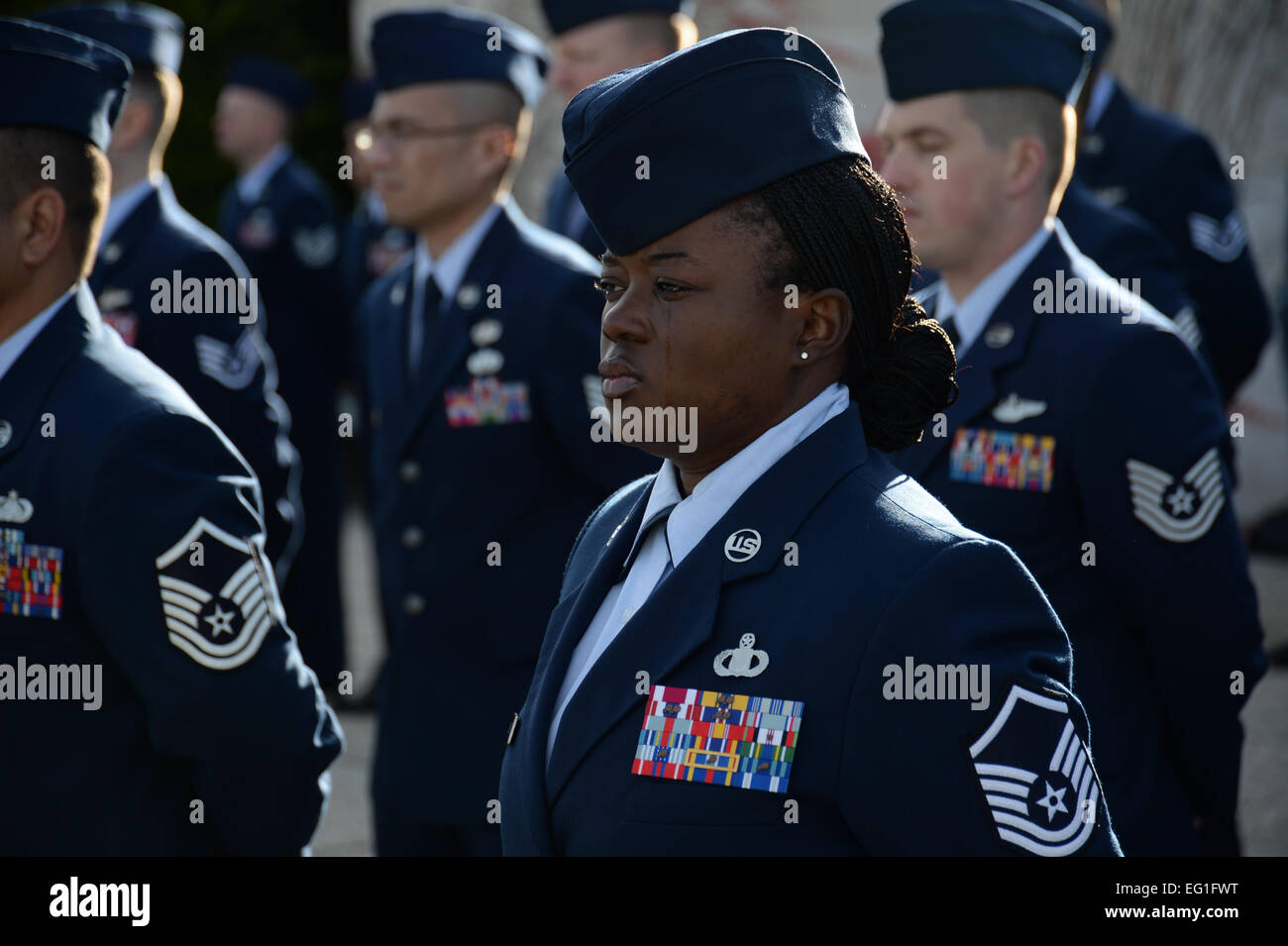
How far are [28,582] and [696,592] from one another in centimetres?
109

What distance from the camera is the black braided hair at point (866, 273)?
185cm

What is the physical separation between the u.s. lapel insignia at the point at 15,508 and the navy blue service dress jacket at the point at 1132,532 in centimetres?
158

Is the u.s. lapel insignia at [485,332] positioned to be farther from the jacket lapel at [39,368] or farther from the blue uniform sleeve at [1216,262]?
the blue uniform sleeve at [1216,262]

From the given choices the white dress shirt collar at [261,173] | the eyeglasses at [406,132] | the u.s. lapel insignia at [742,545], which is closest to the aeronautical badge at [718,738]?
the u.s. lapel insignia at [742,545]

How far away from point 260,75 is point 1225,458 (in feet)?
23.0

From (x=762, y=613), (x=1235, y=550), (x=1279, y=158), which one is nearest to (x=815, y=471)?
(x=762, y=613)

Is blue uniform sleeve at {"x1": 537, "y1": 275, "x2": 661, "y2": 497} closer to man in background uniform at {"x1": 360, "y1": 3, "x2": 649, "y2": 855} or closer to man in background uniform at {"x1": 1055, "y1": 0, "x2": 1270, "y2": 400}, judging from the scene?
man in background uniform at {"x1": 360, "y1": 3, "x2": 649, "y2": 855}

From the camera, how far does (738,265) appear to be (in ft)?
6.09

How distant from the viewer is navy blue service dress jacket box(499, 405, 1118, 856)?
169 cm

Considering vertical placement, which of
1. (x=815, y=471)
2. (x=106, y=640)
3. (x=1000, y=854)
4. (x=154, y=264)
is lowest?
(x=1000, y=854)

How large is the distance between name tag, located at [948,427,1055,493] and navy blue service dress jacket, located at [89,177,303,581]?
214cm

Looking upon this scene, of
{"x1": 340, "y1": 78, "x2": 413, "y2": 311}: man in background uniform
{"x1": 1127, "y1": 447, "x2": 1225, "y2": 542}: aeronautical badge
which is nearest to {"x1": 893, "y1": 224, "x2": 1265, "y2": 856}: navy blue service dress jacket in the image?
{"x1": 1127, "y1": 447, "x2": 1225, "y2": 542}: aeronautical badge

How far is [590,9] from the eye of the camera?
503 centimetres
